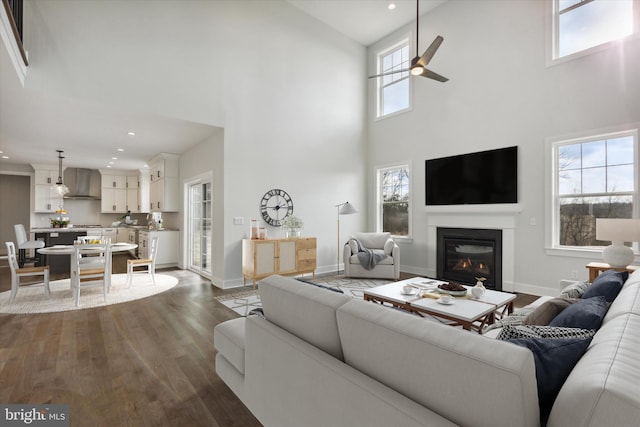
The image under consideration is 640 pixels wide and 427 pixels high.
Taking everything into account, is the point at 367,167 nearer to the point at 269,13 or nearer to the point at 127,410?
the point at 269,13

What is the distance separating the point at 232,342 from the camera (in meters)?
1.97

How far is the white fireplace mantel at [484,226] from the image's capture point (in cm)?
494

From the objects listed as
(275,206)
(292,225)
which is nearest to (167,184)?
(275,206)

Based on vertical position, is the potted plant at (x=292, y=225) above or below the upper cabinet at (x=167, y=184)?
below

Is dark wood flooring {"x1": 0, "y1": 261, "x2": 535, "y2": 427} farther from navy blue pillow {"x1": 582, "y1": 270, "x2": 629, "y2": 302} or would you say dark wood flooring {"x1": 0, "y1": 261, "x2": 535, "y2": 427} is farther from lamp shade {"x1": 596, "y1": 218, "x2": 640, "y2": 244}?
lamp shade {"x1": 596, "y1": 218, "x2": 640, "y2": 244}

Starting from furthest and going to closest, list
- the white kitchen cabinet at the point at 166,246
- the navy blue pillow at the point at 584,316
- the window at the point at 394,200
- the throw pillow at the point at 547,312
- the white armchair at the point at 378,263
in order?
the white kitchen cabinet at the point at 166,246
the window at the point at 394,200
the white armchair at the point at 378,263
the throw pillow at the point at 547,312
the navy blue pillow at the point at 584,316

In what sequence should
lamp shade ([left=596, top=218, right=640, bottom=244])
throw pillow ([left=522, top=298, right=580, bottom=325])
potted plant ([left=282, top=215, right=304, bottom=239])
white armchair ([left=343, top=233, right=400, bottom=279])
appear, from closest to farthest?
throw pillow ([left=522, top=298, right=580, bottom=325])
lamp shade ([left=596, top=218, right=640, bottom=244])
white armchair ([left=343, top=233, right=400, bottom=279])
potted plant ([left=282, top=215, right=304, bottom=239])

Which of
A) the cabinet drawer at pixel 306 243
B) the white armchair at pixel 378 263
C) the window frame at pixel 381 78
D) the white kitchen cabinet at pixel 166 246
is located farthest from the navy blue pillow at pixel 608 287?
the white kitchen cabinet at pixel 166 246

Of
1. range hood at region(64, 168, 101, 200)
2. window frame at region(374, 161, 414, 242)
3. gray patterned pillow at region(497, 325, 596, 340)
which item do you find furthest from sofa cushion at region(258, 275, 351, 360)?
range hood at region(64, 168, 101, 200)

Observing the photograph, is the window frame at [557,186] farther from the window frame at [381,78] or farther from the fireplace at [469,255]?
the window frame at [381,78]

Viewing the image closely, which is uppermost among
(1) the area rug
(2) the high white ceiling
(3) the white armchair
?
(2) the high white ceiling

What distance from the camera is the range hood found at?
352 inches

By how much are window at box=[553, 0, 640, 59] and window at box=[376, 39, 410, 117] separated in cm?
262

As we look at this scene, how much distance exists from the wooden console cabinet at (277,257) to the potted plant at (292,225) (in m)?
0.20
